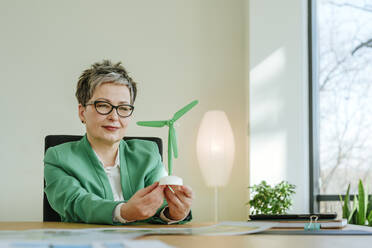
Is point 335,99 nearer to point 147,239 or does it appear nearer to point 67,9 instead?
point 67,9

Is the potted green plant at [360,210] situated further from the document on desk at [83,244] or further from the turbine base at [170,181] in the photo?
the document on desk at [83,244]

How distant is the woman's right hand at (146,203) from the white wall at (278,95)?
8.61 feet

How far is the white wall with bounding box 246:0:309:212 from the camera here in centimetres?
384

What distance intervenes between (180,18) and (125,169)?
266cm

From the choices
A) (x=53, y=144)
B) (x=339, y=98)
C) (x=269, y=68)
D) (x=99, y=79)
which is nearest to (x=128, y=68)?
(x=269, y=68)

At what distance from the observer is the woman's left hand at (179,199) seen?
137 cm

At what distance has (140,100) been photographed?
13.4ft

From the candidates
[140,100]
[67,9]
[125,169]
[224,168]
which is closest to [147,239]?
[125,169]

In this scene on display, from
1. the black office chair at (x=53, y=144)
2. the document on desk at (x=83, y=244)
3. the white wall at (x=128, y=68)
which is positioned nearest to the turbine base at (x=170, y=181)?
the document on desk at (x=83, y=244)

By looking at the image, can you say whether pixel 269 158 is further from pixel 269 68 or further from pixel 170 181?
pixel 170 181

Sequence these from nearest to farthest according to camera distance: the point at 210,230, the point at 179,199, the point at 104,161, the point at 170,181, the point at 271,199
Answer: the point at 210,230 → the point at 170,181 → the point at 179,199 → the point at 104,161 → the point at 271,199

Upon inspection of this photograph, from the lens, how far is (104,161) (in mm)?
1718

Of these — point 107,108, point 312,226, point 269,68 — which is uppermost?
point 269,68

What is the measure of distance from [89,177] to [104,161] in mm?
139
